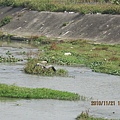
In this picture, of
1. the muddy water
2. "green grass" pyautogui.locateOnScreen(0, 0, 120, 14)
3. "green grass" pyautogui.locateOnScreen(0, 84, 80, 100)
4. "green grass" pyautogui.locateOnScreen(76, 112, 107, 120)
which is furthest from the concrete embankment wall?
"green grass" pyautogui.locateOnScreen(76, 112, 107, 120)

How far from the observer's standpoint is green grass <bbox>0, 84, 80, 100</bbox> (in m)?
24.9

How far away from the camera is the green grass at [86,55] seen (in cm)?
3484

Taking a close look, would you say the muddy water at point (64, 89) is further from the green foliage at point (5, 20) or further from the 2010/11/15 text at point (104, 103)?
the green foliage at point (5, 20)

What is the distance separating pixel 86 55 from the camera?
39.1 m

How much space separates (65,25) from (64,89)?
26127mm

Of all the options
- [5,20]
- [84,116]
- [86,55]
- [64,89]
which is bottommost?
[84,116]

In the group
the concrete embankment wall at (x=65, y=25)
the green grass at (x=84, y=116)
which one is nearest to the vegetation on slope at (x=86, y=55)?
the concrete embankment wall at (x=65, y=25)

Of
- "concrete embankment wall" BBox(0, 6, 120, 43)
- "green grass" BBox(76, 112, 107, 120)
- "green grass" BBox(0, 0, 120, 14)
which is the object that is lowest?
"green grass" BBox(76, 112, 107, 120)

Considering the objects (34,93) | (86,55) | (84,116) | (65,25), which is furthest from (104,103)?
(65,25)

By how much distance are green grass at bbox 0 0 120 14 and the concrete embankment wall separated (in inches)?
30.7

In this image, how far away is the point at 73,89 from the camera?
27.8 meters

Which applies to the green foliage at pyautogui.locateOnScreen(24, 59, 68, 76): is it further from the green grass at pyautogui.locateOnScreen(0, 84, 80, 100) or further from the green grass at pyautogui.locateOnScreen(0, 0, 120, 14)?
the green grass at pyautogui.locateOnScreen(0, 0, 120, 14)

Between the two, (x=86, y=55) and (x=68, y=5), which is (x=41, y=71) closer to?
(x=86, y=55)

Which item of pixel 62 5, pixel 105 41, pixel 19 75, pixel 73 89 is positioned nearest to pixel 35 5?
pixel 62 5
